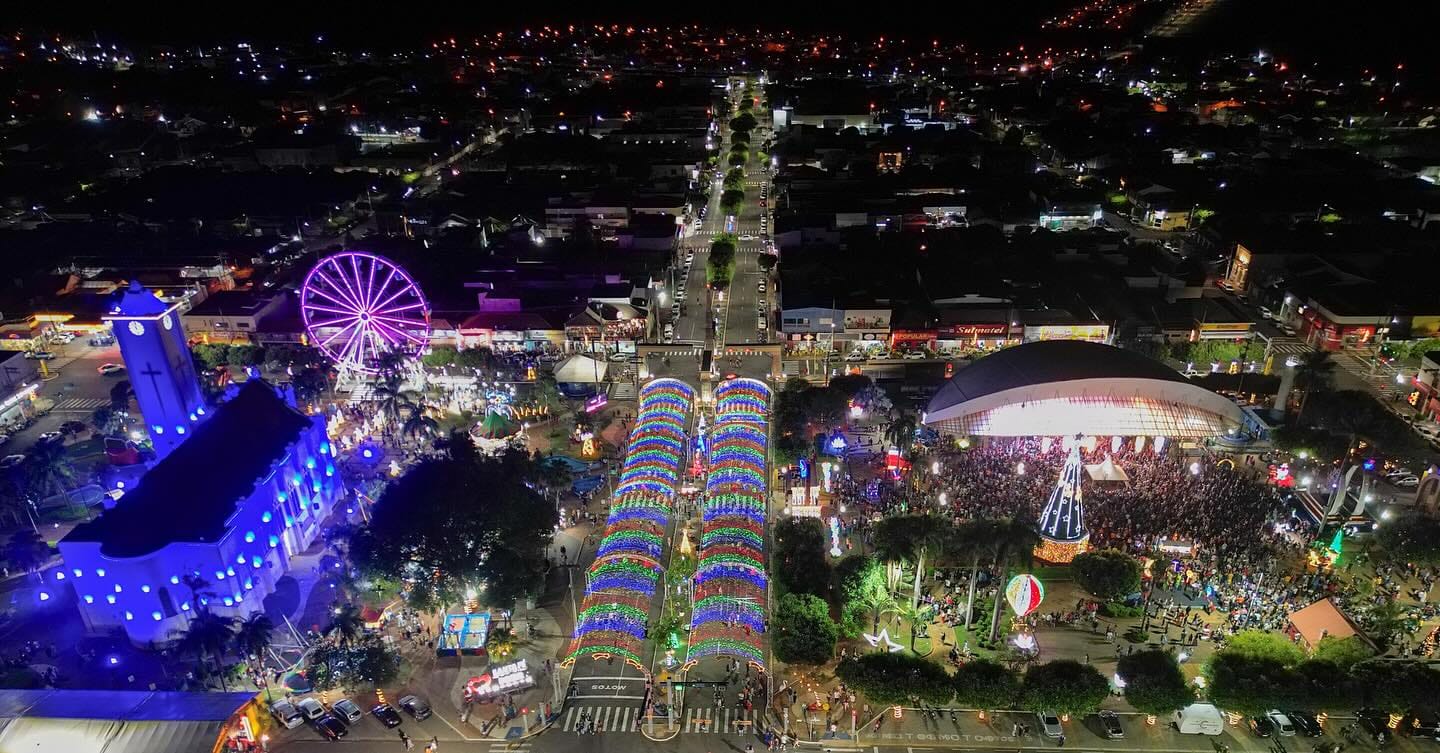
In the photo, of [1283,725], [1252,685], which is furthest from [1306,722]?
[1252,685]

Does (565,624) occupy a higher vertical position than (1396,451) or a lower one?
lower

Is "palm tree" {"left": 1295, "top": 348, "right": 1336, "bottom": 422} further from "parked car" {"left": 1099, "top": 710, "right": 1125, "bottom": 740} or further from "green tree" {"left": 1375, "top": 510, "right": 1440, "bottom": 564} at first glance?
"parked car" {"left": 1099, "top": 710, "right": 1125, "bottom": 740}

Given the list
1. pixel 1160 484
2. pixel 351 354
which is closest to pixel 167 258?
pixel 351 354

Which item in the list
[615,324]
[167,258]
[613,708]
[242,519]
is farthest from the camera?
[167,258]

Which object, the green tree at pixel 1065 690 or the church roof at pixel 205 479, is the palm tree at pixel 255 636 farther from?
the green tree at pixel 1065 690

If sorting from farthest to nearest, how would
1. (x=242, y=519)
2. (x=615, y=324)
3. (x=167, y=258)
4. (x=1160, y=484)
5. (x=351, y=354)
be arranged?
(x=167, y=258) < (x=615, y=324) < (x=351, y=354) < (x=1160, y=484) < (x=242, y=519)

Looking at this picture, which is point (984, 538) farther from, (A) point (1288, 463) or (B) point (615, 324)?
(B) point (615, 324)
